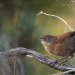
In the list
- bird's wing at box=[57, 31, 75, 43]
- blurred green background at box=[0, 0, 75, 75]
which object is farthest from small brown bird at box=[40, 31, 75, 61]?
blurred green background at box=[0, 0, 75, 75]

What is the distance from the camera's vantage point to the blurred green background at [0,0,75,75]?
20.2 ft

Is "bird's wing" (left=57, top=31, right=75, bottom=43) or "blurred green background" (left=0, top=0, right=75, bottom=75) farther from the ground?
"blurred green background" (left=0, top=0, right=75, bottom=75)

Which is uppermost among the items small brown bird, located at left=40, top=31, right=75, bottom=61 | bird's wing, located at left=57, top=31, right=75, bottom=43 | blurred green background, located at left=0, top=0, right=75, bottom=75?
blurred green background, located at left=0, top=0, right=75, bottom=75

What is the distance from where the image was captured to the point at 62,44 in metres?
4.19

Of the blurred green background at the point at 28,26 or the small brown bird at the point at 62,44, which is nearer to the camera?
the small brown bird at the point at 62,44

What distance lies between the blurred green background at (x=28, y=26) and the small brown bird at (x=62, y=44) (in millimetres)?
1555

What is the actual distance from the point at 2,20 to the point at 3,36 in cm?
55

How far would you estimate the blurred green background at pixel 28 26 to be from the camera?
616 cm

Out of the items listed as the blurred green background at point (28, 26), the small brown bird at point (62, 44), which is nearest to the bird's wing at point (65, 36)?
the small brown bird at point (62, 44)

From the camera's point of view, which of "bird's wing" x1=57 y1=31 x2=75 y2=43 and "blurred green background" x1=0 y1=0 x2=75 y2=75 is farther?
"blurred green background" x1=0 y1=0 x2=75 y2=75

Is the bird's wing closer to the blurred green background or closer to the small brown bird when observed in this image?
the small brown bird

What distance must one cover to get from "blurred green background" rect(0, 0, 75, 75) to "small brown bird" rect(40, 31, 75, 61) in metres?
1.55

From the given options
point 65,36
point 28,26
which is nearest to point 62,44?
point 65,36

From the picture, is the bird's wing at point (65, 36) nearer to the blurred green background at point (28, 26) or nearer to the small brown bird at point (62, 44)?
the small brown bird at point (62, 44)
